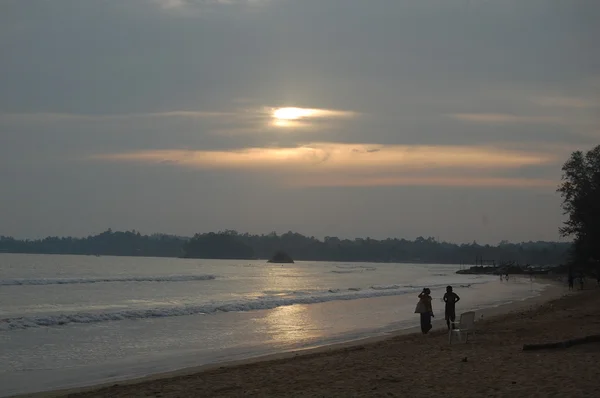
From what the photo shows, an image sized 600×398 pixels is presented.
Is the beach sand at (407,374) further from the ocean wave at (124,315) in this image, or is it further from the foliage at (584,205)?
the foliage at (584,205)

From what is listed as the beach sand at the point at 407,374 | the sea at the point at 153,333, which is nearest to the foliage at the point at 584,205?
the sea at the point at 153,333

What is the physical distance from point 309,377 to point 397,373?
5.62ft

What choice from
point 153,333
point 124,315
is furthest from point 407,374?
point 124,315

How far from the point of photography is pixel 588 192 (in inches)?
2117

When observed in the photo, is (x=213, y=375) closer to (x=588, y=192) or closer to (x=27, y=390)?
(x=27, y=390)

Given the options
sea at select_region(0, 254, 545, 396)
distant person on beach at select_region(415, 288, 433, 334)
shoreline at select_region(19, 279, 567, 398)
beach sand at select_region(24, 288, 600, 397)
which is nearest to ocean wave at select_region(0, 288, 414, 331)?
sea at select_region(0, 254, 545, 396)

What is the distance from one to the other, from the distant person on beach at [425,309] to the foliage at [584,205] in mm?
32094

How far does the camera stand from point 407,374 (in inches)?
473

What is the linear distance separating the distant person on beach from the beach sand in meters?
2.67

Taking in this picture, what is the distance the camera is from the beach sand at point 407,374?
10.1 m

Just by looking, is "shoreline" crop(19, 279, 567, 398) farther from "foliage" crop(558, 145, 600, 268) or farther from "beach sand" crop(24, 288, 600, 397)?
"foliage" crop(558, 145, 600, 268)

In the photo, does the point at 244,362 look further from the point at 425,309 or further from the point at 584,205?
the point at 584,205

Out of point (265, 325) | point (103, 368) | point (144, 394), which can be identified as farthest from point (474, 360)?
point (265, 325)

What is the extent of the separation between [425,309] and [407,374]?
8785 mm
